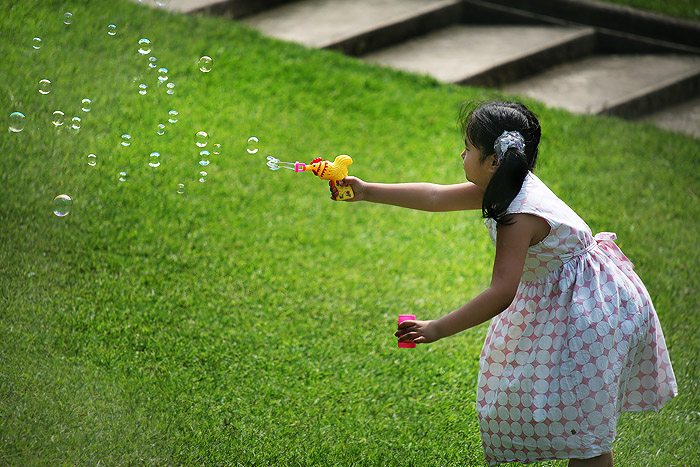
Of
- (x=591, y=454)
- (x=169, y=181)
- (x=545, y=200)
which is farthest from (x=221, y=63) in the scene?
(x=591, y=454)

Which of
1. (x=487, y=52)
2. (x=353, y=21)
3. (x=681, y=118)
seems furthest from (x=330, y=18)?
(x=681, y=118)

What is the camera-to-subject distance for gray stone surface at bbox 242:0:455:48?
6207mm

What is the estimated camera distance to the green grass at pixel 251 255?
2855mm

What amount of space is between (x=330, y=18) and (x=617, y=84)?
2530mm

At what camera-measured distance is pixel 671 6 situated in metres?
6.82

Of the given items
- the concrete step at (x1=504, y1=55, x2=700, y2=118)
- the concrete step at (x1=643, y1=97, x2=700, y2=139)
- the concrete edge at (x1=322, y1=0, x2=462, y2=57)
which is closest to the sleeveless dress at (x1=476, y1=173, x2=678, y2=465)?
the concrete step at (x1=504, y1=55, x2=700, y2=118)

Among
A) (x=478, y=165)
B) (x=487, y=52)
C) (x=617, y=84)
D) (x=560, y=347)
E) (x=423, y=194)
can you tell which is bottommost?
(x=617, y=84)

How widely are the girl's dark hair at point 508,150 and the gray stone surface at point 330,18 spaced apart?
13.3 feet

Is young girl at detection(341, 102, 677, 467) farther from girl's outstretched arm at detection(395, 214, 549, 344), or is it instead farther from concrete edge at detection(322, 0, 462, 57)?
concrete edge at detection(322, 0, 462, 57)

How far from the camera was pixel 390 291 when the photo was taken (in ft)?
12.4

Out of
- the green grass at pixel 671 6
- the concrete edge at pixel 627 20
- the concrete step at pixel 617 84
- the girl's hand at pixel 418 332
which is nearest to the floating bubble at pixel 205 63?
the girl's hand at pixel 418 332

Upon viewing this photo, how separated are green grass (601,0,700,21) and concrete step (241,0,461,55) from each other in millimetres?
1608

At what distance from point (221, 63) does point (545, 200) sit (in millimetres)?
3644

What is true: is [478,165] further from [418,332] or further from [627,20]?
[627,20]
